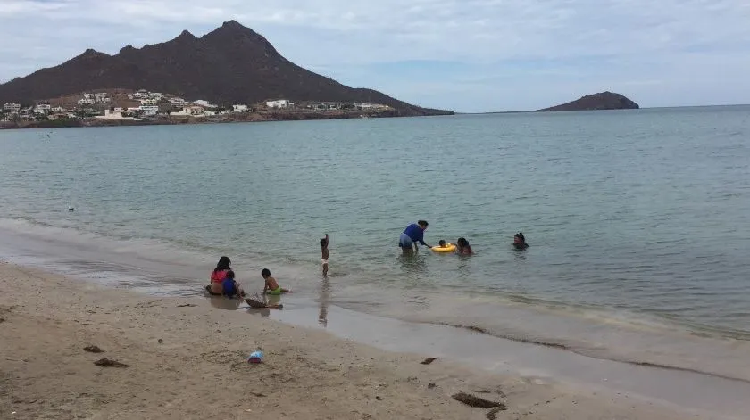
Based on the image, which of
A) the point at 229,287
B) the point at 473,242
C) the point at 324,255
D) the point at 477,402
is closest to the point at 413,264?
the point at 324,255

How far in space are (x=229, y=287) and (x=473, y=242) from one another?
9.70 meters

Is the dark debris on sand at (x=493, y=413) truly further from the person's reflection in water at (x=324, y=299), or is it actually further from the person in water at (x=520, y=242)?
the person in water at (x=520, y=242)

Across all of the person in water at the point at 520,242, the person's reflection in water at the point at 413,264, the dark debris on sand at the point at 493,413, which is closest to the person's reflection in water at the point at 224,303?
the person's reflection in water at the point at 413,264

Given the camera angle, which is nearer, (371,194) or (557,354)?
(557,354)

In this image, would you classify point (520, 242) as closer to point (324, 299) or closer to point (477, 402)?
point (324, 299)

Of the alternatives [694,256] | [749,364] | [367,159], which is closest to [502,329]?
[749,364]

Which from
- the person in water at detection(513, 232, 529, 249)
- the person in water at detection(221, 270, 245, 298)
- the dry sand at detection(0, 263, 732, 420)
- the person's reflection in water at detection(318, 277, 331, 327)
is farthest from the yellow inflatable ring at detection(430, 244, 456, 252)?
the dry sand at detection(0, 263, 732, 420)

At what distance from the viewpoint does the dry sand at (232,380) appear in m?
7.80

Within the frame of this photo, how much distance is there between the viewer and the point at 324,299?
14641 mm

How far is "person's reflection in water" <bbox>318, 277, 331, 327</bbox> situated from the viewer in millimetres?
12852

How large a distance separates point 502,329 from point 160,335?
6.16 m

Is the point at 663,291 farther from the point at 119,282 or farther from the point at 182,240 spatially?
the point at 182,240

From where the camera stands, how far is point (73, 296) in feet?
46.3

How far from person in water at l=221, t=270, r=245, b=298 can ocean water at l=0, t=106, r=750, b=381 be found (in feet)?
3.64
